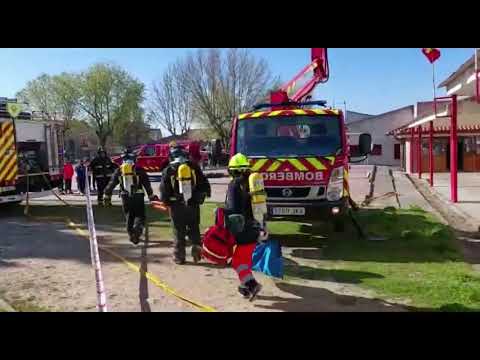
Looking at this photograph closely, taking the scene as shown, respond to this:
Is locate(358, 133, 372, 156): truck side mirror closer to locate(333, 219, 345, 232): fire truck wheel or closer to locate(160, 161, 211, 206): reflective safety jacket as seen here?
locate(333, 219, 345, 232): fire truck wheel

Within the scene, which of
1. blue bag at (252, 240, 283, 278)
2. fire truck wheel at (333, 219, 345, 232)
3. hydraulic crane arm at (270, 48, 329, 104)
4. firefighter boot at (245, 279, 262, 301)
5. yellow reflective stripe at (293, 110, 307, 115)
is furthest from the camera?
hydraulic crane arm at (270, 48, 329, 104)

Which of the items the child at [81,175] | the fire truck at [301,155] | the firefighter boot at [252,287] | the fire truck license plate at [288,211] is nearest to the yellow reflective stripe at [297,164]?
the fire truck at [301,155]

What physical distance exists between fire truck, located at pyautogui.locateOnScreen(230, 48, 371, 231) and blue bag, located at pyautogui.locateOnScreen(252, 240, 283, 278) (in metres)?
2.13

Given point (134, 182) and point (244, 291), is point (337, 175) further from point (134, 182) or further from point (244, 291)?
point (134, 182)

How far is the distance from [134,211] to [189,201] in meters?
1.85

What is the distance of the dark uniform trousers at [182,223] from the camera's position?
7.19m

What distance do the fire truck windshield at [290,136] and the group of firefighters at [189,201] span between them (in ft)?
4.60

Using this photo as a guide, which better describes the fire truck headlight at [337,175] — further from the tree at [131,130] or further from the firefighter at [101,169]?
the tree at [131,130]

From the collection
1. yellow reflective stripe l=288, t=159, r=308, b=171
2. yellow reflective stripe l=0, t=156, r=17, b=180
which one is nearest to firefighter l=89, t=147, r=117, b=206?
yellow reflective stripe l=0, t=156, r=17, b=180

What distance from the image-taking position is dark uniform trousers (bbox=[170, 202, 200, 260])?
7.19 meters
